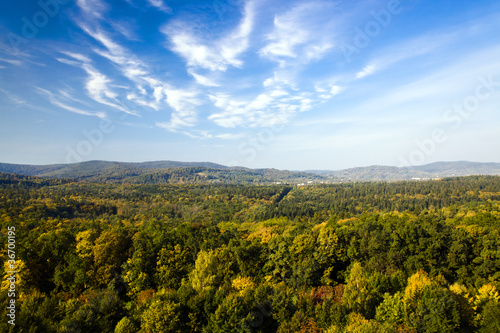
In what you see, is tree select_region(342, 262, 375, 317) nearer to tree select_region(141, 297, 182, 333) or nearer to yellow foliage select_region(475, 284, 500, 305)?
yellow foliage select_region(475, 284, 500, 305)

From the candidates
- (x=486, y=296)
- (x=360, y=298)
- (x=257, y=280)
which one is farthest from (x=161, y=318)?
(x=486, y=296)

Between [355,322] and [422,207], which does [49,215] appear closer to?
[355,322]

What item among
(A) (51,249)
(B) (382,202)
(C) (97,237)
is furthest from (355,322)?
(B) (382,202)

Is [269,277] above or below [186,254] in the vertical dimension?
below

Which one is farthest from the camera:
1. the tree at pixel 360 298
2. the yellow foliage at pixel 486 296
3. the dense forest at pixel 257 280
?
the yellow foliage at pixel 486 296

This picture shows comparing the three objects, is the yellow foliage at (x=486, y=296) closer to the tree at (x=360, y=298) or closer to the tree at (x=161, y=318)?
the tree at (x=360, y=298)

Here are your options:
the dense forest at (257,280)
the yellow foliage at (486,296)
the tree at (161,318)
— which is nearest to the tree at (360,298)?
the dense forest at (257,280)

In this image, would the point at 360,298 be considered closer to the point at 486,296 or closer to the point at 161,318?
the point at 486,296

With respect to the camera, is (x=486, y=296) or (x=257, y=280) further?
(x=257, y=280)

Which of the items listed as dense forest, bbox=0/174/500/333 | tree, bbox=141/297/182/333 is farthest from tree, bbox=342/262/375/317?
tree, bbox=141/297/182/333

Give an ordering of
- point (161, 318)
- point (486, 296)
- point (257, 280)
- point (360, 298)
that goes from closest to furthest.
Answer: point (161, 318)
point (360, 298)
point (486, 296)
point (257, 280)

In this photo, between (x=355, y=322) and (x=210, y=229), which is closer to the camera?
(x=355, y=322)
